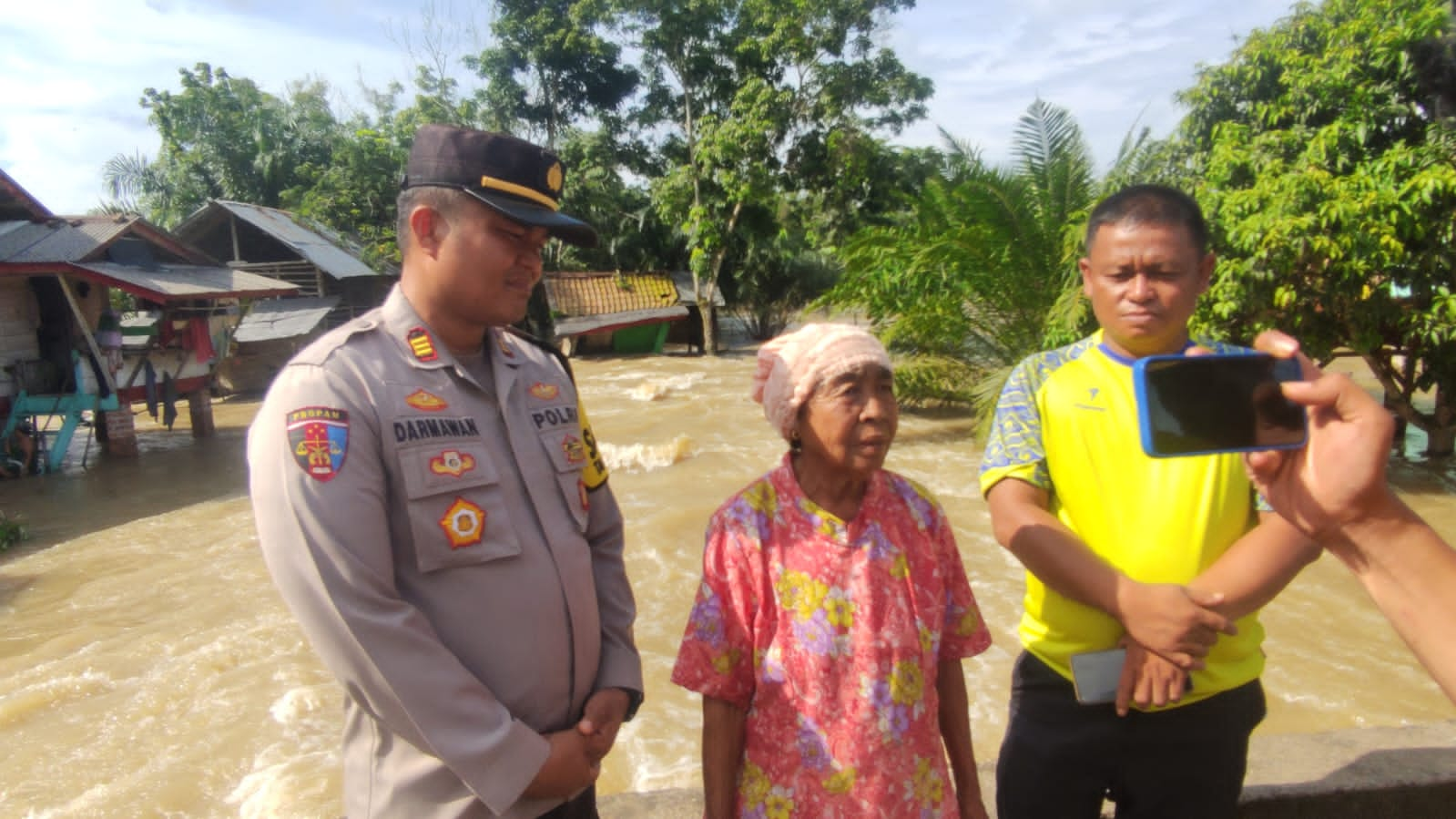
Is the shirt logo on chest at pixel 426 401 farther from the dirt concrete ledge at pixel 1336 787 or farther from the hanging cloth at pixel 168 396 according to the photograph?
the hanging cloth at pixel 168 396

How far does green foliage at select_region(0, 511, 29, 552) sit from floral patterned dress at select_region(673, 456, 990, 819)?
9.62 m

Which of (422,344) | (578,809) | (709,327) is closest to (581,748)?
(578,809)

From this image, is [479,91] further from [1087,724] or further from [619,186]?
[1087,724]

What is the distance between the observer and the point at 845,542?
1.72 metres

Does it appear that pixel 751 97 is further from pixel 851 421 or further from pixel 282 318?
pixel 851 421

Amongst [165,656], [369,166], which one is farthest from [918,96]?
[165,656]

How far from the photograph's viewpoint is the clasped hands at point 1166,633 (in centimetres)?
158

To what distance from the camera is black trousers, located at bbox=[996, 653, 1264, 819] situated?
1789mm

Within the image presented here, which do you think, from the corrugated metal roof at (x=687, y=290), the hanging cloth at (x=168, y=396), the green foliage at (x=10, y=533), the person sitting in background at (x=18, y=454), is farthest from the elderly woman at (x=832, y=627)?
the corrugated metal roof at (x=687, y=290)

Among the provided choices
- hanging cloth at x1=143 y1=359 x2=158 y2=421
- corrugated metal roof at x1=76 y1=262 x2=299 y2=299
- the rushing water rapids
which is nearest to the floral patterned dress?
the rushing water rapids

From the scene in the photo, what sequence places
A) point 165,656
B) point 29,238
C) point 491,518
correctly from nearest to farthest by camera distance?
point 491,518 < point 165,656 < point 29,238

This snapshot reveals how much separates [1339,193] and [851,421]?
6.79m

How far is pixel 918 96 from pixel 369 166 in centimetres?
1305

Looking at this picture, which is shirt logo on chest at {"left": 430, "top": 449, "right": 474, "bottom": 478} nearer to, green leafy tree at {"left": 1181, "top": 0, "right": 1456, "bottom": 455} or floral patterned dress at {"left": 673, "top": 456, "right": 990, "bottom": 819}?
floral patterned dress at {"left": 673, "top": 456, "right": 990, "bottom": 819}
